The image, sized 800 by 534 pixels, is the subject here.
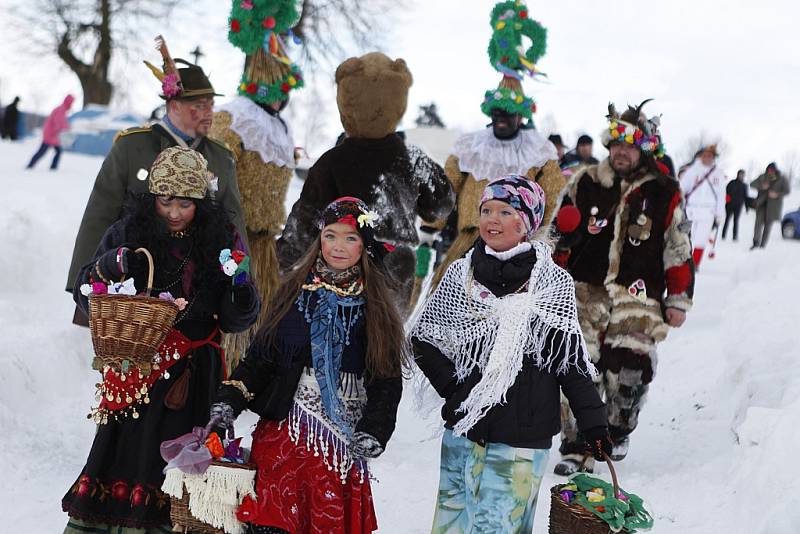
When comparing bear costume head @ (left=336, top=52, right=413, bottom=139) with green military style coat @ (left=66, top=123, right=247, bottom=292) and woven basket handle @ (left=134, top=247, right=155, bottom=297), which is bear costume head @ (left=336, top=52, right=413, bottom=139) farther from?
woven basket handle @ (left=134, top=247, right=155, bottom=297)

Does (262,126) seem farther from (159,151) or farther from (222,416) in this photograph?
(222,416)

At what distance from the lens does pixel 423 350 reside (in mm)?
3332

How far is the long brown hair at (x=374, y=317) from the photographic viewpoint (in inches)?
119

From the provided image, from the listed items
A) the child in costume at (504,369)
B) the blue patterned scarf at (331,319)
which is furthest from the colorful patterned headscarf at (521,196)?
the blue patterned scarf at (331,319)

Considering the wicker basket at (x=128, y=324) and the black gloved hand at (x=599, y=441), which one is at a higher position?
the wicker basket at (x=128, y=324)

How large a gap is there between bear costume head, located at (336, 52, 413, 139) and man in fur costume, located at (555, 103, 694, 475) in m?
1.24

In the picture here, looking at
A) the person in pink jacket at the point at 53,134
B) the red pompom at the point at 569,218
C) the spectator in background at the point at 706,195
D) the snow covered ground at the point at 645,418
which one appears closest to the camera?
the snow covered ground at the point at 645,418

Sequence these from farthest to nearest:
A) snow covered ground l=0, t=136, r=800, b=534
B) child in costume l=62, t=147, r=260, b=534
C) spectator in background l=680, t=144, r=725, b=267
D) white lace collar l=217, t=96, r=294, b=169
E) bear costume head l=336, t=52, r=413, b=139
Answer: spectator in background l=680, t=144, r=725, b=267, white lace collar l=217, t=96, r=294, b=169, bear costume head l=336, t=52, r=413, b=139, snow covered ground l=0, t=136, r=800, b=534, child in costume l=62, t=147, r=260, b=534

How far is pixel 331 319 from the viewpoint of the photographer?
303 centimetres

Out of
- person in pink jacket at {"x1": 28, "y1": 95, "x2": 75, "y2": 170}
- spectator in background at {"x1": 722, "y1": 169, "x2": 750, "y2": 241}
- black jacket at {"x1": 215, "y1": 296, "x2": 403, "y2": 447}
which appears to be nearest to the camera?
black jacket at {"x1": 215, "y1": 296, "x2": 403, "y2": 447}

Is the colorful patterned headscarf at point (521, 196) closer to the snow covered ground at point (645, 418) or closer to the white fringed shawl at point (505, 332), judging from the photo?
the white fringed shawl at point (505, 332)

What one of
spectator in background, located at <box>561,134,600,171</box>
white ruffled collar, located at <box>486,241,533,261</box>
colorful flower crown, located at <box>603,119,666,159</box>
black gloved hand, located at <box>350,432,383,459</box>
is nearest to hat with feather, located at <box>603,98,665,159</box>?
colorful flower crown, located at <box>603,119,666,159</box>

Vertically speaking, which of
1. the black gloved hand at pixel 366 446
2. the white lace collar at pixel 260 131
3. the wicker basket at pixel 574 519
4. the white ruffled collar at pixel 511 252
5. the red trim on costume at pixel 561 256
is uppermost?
the white lace collar at pixel 260 131

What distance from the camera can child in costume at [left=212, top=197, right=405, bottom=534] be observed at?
2.91 meters
